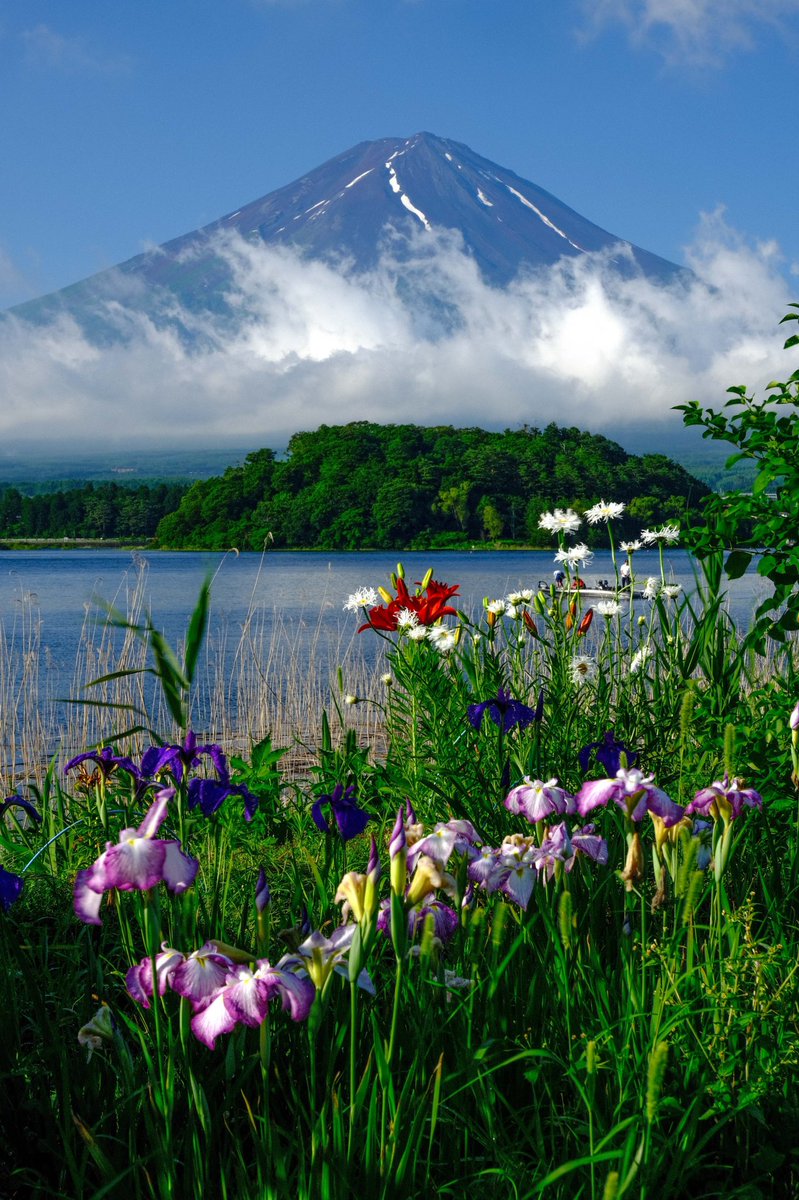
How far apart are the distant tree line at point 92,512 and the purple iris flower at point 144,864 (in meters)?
55.1

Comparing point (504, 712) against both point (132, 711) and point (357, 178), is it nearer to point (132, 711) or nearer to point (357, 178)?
point (132, 711)

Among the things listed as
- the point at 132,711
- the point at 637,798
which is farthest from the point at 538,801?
the point at 132,711

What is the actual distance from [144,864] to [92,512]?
5524cm

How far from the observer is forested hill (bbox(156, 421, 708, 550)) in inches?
1886

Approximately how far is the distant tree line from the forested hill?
2.05m

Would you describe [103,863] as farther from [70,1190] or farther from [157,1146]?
[70,1190]

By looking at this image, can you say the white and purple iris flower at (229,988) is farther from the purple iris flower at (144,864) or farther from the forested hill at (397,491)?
the forested hill at (397,491)

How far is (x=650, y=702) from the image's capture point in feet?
11.6

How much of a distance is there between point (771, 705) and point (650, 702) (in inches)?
20.5

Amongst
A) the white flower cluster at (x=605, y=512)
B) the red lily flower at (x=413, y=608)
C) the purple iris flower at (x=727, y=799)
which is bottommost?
the purple iris flower at (x=727, y=799)

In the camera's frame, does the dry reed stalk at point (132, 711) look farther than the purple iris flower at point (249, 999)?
Yes

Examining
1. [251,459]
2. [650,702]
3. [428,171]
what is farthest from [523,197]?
[650,702]

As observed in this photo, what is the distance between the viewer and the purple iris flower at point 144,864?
1.15 metres

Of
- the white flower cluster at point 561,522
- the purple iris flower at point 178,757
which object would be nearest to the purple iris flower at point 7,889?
the purple iris flower at point 178,757
